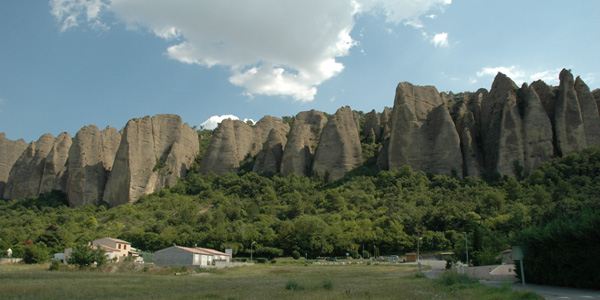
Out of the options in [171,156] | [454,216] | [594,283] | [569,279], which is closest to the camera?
[594,283]

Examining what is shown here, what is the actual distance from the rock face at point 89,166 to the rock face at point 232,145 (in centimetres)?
1818

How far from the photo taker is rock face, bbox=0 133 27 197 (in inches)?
3925

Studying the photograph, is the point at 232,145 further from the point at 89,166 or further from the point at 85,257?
the point at 85,257

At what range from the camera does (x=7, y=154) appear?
104 meters

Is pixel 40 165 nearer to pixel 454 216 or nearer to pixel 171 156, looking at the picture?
pixel 171 156

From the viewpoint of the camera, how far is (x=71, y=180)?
81375 millimetres

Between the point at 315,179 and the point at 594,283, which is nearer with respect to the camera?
the point at 594,283

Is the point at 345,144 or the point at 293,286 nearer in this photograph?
the point at 293,286

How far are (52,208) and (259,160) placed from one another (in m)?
37.4

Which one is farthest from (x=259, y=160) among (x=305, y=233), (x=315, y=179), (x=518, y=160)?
(x=518, y=160)

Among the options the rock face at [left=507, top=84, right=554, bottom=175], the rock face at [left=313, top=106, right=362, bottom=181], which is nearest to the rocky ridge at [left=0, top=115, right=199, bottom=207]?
the rock face at [left=313, top=106, right=362, bottom=181]

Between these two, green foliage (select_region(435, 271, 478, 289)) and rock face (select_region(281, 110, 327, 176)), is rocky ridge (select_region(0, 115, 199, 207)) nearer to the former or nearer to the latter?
rock face (select_region(281, 110, 327, 176))

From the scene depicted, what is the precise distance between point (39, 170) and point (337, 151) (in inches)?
2379

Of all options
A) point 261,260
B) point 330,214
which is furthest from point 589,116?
point 261,260
